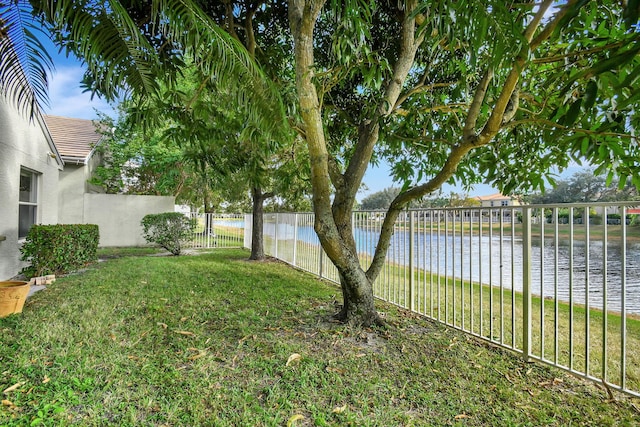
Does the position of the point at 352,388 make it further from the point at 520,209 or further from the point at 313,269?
the point at 313,269

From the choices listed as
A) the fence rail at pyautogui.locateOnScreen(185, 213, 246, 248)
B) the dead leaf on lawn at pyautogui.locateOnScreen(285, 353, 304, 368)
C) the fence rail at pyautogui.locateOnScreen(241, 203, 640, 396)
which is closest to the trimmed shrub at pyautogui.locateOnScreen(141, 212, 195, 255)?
the fence rail at pyautogui.locateOnScreen(185, 213, 246, 248)

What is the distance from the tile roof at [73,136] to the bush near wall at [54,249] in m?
4.45

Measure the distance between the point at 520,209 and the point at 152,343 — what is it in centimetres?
413

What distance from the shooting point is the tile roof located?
10625 millimetres

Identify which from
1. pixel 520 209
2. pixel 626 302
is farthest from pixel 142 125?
pixel 626 302

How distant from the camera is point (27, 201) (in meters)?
7.11

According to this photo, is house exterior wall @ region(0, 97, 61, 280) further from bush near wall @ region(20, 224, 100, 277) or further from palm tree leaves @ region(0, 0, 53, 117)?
palm tree leaves @ region(0, 0, 53, 117)

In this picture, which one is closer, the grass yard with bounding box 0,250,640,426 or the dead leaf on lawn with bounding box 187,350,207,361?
the grass yard with bounding box 0,250,640,426

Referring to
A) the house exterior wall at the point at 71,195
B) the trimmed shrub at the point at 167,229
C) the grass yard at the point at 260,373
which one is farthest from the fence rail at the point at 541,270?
the house exterior wall at the point at 71,195

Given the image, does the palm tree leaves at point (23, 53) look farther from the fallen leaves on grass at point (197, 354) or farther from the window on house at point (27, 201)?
the window on house at point (27, 201)

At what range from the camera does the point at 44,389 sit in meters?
2.60

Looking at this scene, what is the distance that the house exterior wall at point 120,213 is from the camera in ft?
40.0

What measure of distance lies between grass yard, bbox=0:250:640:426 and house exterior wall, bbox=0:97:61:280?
7.14ft

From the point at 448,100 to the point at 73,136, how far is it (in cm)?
1299
